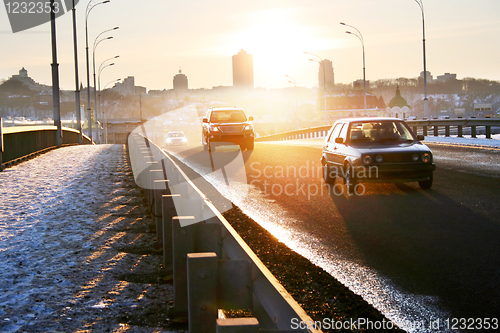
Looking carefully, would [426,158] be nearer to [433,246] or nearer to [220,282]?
[433,246]

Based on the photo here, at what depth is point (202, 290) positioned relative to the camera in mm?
3348

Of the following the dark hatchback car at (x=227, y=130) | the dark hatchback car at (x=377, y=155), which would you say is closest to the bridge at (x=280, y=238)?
the dark hatchback car at (x=377, y=155)

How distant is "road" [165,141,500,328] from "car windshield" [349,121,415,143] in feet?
3.31

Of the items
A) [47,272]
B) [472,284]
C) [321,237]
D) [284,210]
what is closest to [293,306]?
[472,284]

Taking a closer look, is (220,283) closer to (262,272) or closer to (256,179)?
(262,272)

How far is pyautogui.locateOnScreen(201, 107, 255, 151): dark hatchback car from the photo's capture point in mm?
23672

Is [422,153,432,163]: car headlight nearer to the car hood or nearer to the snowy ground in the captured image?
the car hood

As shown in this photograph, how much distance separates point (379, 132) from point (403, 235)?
5.28 metres

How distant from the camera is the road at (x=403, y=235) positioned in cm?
472

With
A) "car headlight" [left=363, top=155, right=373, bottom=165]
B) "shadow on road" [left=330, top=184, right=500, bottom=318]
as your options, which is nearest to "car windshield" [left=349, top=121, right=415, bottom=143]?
"car headlight" [left=363, top=155, right=373, bottom=165]

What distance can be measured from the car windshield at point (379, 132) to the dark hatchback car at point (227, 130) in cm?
1185

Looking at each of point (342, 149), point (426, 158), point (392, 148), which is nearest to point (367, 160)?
point (392, 148)

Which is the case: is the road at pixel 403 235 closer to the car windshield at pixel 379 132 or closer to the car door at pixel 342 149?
the car door at pixel 342 149

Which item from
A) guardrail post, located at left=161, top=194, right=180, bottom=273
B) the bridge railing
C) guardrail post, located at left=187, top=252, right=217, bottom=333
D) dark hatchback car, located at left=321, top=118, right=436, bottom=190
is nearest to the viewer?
guardrail post, located at left=187, top=252, right=217, bottom=333
